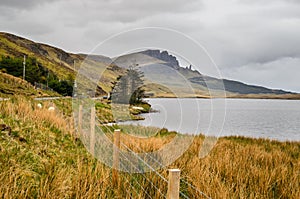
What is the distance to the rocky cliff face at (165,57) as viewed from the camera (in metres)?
7.21

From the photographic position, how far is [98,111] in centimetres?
2778

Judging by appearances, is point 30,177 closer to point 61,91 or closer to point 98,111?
point 98,111

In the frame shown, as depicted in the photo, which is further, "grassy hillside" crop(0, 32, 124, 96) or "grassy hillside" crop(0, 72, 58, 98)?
"grassy hillside" crop(0, 72, 58, 98)

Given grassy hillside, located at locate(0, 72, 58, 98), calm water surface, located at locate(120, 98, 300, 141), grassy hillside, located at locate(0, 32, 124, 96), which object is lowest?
calm water surface, located at locate(120, 98, 300, 141)

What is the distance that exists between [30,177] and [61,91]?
4777 centimetres

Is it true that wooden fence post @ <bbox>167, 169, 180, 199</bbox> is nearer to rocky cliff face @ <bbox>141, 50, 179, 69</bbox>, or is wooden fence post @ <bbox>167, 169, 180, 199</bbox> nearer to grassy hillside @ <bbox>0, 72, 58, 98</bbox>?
rocky cliff face @ <bbox>141, 50, 179, 69</bbox>

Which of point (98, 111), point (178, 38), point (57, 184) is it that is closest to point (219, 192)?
point (57, 184)

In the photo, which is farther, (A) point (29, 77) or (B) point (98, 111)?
(A) point (29, 77)

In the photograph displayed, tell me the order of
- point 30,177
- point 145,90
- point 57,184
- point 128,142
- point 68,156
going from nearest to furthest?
point 57,184 → point 30,177 → point 68,156 → point 128,142 → point 145,90

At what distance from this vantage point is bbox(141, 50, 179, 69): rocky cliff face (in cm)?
721

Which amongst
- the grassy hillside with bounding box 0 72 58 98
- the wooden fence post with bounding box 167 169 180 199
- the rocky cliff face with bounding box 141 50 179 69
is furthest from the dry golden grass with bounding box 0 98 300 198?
the grassy hillside with bounding box 0 72 58 98

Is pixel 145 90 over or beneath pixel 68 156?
over

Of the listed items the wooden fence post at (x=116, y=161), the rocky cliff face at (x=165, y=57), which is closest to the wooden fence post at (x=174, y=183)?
the wooden fence post at (x=116, y=161)

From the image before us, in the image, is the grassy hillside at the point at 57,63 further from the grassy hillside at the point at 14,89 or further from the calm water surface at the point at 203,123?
the grassy hillside at the point at 14,89
